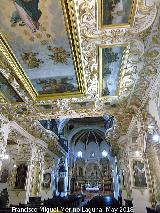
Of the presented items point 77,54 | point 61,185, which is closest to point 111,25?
point 77,54

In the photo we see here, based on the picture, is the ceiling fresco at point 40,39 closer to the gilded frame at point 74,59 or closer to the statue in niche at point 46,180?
the gilded frame at point 74,59

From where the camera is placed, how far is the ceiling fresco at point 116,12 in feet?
14.8

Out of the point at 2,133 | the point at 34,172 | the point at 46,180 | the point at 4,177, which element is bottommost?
the point at 46,180

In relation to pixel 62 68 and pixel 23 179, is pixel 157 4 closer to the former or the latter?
pixel 62 68

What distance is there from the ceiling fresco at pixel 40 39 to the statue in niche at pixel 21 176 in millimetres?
9519

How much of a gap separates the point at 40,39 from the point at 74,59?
1.29m

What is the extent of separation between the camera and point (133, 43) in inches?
228

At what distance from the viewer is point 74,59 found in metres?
6.44

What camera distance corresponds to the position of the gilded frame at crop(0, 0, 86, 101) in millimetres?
4777

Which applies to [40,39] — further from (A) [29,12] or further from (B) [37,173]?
(B) [37,173]

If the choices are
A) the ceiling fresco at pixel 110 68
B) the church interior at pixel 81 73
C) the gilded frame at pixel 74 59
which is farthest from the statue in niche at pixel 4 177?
the ceiling fresco at pixel 110 68

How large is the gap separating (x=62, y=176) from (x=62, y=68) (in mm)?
24332

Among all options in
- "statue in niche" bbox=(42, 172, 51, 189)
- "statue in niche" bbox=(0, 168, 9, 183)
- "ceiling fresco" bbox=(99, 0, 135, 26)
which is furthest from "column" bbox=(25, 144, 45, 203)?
"ceiling fresco" bbox=(99, 0, 135, 26)

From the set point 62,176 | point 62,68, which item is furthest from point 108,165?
point 62,68
